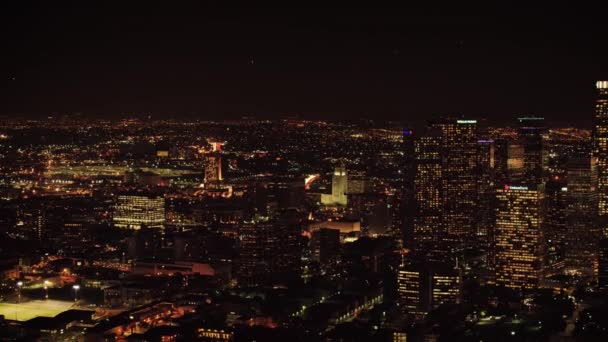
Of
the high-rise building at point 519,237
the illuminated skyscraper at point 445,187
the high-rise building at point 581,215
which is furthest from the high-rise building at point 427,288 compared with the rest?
the illuminated skyscraper at point 445,187

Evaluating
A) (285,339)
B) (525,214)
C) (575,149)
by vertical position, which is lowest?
(285,339)

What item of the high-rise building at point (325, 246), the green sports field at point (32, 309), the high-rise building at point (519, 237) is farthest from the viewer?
the high-rise building at point (325, 246)

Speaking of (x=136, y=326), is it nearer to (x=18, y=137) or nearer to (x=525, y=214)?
(x=525, y=214)

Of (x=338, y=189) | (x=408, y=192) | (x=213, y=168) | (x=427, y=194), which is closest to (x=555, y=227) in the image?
(x=427, y=194)

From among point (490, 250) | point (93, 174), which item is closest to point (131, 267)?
point (490, 250)

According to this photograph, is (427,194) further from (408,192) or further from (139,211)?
(139,211)

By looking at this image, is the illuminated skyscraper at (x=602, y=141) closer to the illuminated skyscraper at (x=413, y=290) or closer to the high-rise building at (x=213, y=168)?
the illuminated skyscraper at (x=413, y=290)
